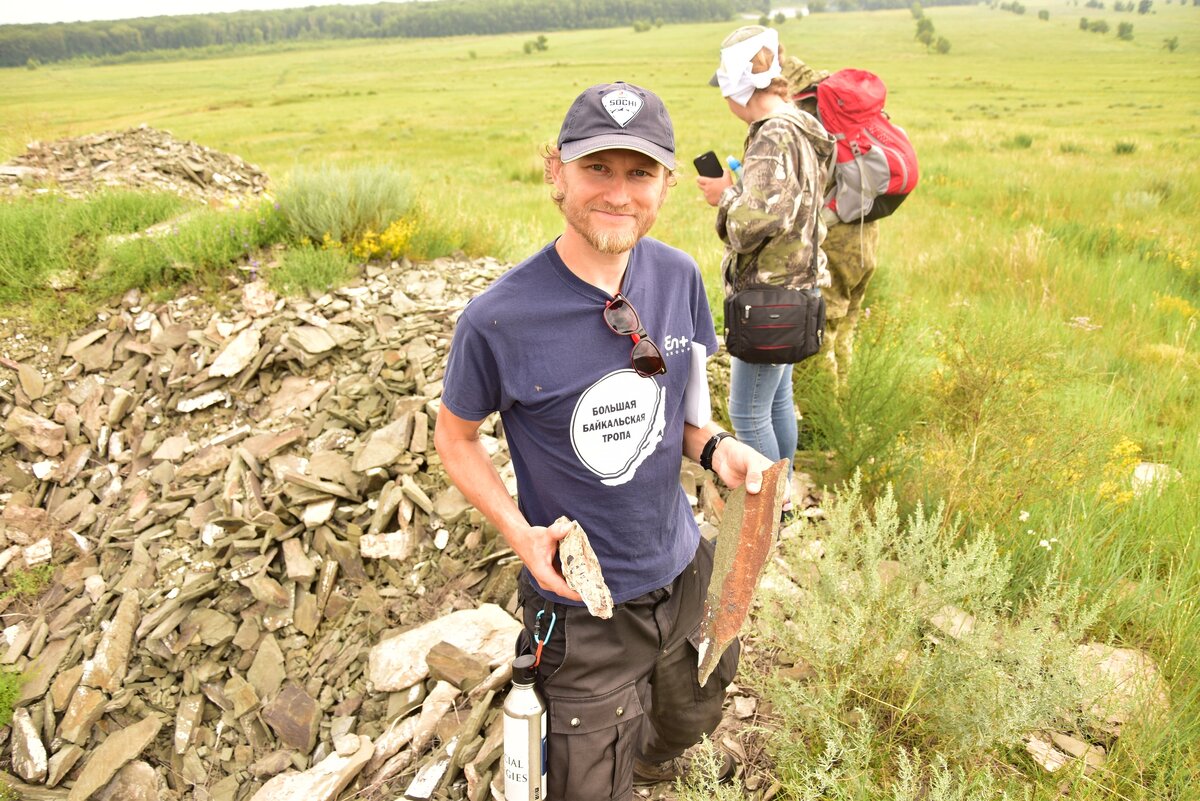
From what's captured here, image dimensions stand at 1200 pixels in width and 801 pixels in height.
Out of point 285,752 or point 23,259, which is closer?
point 285,752

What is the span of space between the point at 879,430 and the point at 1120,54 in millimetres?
86678

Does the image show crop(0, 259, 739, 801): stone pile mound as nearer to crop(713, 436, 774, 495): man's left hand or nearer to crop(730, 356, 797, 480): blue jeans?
crop(730, 356, 797, 480): blue jeans

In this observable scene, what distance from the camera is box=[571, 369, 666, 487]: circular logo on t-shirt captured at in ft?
6.35

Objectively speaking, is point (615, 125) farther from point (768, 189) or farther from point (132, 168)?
point (132, 168)

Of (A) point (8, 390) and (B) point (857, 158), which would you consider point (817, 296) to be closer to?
(B) point (857, 158)

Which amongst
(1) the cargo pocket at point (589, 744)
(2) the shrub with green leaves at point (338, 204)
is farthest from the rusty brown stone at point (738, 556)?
(2) the shrub with green leaves at point (338, 204)

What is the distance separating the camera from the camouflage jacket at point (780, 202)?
3.03 meters

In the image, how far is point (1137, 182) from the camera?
11156 millimetres

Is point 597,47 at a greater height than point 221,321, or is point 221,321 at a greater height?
point 597,47

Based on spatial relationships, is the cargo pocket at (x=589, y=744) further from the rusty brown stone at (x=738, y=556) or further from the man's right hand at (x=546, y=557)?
the man's right hand at (x=546, y=557)

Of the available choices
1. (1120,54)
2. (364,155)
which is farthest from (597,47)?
(364,155)

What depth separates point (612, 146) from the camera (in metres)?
1.73

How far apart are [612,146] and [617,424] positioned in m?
0.77

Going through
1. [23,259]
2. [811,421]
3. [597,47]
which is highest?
[597,47]
